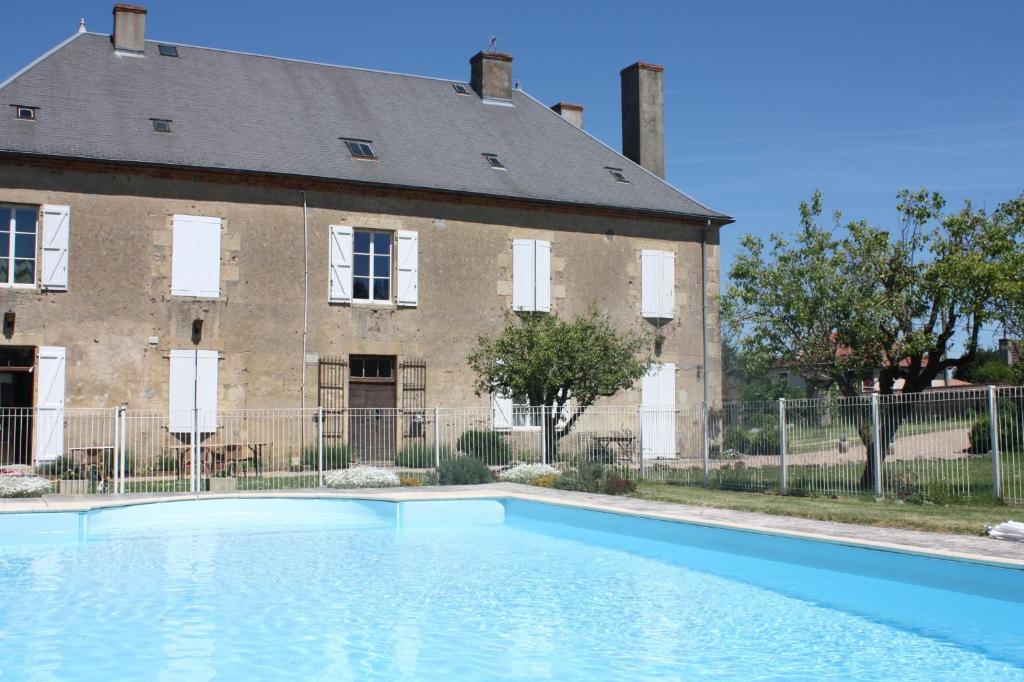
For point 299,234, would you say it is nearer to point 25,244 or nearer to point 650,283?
point 25,244

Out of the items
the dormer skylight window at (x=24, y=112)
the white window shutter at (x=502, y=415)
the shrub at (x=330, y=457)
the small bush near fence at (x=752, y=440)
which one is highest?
the dormer skylight window at (x=24, y=112)

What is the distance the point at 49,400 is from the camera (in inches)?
701

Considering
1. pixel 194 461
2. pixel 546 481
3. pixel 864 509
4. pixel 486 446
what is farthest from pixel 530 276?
pixel 864 509

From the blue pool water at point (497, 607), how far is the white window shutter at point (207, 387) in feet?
21.9

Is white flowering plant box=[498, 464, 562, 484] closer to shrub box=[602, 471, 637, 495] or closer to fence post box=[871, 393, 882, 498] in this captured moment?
shrub box=[602, 471, 637, 495]

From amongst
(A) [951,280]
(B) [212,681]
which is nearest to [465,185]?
(A) [951,280]

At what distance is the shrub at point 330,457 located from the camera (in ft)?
61.2

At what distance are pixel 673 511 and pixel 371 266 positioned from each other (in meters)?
10.6

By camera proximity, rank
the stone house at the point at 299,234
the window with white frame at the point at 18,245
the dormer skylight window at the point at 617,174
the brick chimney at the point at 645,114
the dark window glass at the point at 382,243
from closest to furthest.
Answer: the window with white frame at the point at 18,245 → the stone house at the point at 299,234 → the dark window glass at the point at 382,243 → the dormer skylight window at the point at 617,174 → the brick chimney at the point at 645,114

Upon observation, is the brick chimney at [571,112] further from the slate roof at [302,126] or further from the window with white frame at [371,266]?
the window with white frame at [371,266]

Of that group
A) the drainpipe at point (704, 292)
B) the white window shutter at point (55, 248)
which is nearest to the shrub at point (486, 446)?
the drainpipe at point (704, 292)

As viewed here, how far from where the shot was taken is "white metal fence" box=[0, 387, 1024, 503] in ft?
41.6

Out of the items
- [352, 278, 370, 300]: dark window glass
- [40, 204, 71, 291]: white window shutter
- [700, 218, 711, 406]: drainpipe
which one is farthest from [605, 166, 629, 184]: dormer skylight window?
[40, 204, 71, 291]: white window shutter

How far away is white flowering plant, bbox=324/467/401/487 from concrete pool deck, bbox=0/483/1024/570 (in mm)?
546
